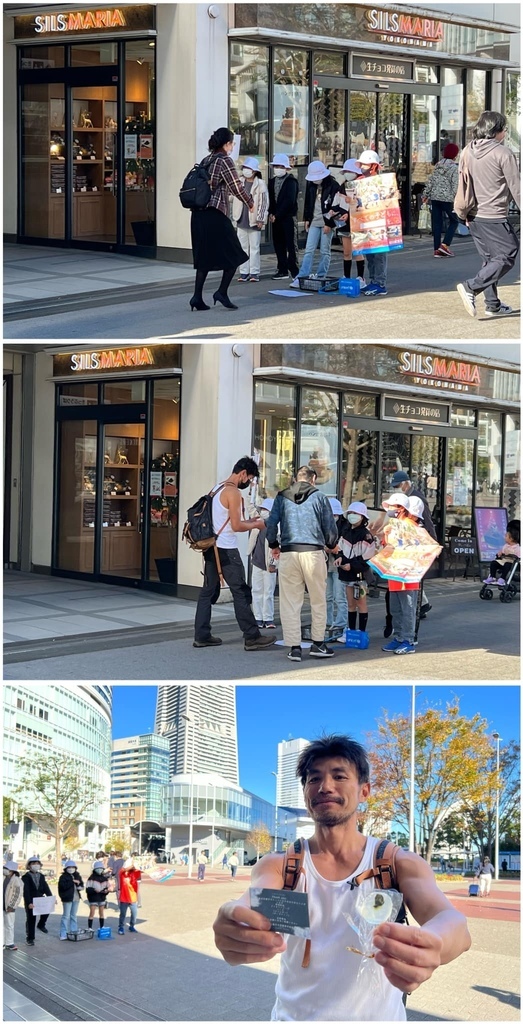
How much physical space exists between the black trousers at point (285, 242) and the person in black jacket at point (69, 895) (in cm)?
779

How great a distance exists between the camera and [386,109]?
66.8 ft

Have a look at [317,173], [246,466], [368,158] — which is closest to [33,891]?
[246,466]

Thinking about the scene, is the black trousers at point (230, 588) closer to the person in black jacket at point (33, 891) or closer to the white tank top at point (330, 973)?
the person in black jacket at point (33, 891)

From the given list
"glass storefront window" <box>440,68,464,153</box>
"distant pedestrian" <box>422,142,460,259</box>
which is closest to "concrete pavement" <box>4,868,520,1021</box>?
"distant pedestrian" <box>422,142,460,259</box>

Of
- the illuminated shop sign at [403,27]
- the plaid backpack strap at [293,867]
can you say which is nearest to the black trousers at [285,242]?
the illuminated shop sign at [403,27]

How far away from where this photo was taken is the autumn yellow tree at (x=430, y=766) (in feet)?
25.3

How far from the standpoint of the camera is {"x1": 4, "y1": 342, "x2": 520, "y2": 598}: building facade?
13734mm

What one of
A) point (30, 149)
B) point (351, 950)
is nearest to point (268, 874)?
point (351, 950)

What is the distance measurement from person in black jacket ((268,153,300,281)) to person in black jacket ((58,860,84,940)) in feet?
25.6

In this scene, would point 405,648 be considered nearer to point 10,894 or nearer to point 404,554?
point 404,554

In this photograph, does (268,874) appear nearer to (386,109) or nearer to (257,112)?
(257,112)

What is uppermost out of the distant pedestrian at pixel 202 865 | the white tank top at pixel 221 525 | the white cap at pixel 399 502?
the white cap at pixel 399 502

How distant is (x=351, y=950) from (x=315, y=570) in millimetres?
5889

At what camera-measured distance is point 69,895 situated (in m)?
8.53
